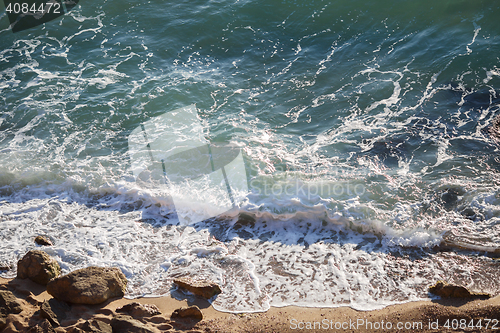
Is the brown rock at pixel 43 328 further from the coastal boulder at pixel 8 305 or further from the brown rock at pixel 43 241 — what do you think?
the brown rock at pixel 43 241

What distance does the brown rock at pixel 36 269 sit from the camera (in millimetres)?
4898

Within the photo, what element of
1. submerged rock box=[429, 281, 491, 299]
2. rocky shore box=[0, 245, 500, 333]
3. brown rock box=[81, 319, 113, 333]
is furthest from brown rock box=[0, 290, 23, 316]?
submerged rock box=[429, 281, 491, 299]

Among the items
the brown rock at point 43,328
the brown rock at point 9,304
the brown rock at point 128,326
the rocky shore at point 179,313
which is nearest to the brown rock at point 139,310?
the rocky shore at point 179,313

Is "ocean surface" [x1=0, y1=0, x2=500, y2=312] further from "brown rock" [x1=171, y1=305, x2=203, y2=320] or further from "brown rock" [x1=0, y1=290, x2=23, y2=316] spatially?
"brown rock" [x1=0, y1=290, x2=23, y2=316]

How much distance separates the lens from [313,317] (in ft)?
14.7

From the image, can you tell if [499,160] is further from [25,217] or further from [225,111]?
[25,217]

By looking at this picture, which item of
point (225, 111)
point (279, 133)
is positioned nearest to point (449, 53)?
point (279, 133)

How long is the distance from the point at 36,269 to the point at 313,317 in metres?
3.79

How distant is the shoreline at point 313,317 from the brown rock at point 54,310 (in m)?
0.08

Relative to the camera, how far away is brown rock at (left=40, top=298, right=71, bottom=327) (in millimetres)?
4137

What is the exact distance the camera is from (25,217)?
21.4 feet

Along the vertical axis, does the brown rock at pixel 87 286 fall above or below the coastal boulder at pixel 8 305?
below

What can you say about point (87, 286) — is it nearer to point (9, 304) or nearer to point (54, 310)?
point (54, 310)

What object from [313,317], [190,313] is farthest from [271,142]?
[190,313]
